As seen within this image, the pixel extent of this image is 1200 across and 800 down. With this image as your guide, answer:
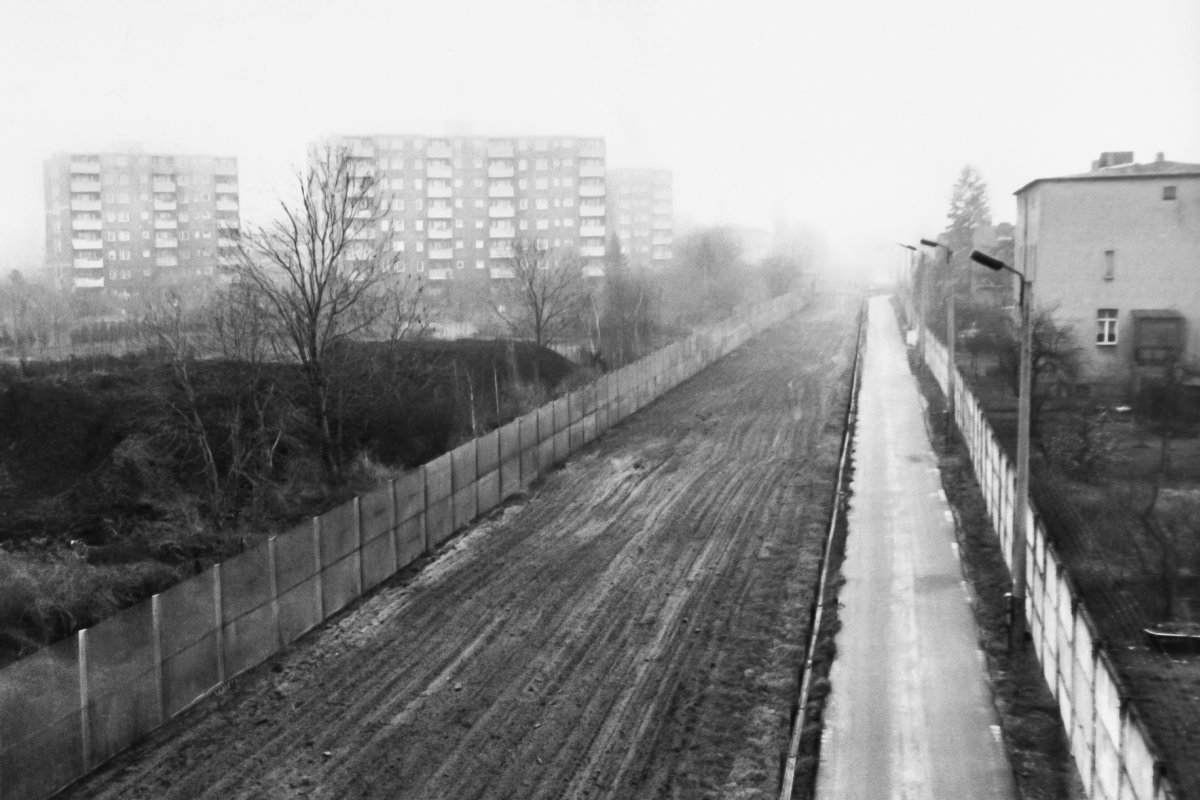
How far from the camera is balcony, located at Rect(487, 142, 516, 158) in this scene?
251 ft

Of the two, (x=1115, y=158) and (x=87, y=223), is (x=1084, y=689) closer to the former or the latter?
(x=1115, y=158)

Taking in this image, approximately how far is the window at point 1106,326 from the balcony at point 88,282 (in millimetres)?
54482

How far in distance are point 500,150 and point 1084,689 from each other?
71806 mm

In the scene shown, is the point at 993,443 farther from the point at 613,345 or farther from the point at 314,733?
the point at 613,345

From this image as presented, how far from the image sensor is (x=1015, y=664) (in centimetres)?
1300

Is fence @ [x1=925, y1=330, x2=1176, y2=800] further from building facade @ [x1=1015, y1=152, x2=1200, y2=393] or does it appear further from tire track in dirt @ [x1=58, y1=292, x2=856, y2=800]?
building facade @ [x1=1015, y1=152, x2=1200, y2=393]

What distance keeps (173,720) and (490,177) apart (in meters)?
67.3

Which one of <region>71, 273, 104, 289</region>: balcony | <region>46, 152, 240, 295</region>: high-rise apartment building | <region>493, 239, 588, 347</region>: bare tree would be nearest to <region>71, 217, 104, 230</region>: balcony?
<region>46, 152, 240, 295</region>: high-rise apartment building

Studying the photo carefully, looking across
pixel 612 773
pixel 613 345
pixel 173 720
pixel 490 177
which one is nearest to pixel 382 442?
pixel 173 720

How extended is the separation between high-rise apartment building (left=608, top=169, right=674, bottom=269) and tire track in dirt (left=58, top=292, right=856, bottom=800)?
3167 inches

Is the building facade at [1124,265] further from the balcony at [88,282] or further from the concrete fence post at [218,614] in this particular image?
the balcony at [88,282]

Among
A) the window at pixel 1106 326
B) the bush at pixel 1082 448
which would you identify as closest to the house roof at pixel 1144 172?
the window at pixel 1106 326

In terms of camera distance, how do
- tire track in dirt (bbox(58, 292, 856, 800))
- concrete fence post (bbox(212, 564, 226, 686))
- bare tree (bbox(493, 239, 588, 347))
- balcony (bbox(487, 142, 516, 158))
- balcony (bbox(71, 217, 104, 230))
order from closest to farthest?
tire track in dirt (bbox(58, 292, 856, 800)) → concrete fence post (bbox(212, 564, 226, 686)) → bare tree (bbox(493, 239, 588, 347)) → balcony (bbox(71, 217, 104, 230)) → balcony (bbox(487, 142, 516, 158))

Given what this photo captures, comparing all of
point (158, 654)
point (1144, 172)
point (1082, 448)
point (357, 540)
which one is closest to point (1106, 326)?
point (1144, 172)
